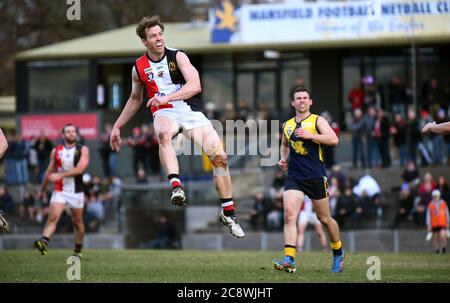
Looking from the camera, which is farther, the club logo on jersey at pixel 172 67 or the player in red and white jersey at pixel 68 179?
the player in red and white jersey at pixel 68 179

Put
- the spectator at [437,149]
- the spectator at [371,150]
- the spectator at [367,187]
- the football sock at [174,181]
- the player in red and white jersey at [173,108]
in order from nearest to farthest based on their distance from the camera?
1. the football sock at [174,181]
2. the player in red and white jersey at [173,108]
3. the spectator at [367,187]
4. the spectator at [437,149]
5. the spectator at [371,150]

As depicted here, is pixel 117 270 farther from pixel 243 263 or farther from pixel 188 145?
pixel 188 145

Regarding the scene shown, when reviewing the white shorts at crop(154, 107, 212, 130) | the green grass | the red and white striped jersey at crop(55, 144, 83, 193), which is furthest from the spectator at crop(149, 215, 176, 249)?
the white shorts at crop(154, 107, 212, 130)

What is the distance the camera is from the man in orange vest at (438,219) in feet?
78.2

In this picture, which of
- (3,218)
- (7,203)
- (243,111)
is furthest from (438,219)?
(3,218)

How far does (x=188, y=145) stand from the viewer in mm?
27344

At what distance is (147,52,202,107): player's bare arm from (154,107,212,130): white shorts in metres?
0.56

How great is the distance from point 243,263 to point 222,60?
2269 cm

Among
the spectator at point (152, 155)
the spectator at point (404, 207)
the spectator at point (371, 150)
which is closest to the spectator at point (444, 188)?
the spectator at point (404, 207)

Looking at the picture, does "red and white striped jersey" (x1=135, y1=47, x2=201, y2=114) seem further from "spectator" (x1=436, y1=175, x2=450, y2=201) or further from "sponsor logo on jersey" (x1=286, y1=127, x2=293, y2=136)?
"spectator" (x1=436, y1=175, x2=450, y2=201)

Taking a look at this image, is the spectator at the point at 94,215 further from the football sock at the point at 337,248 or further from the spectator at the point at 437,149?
the football sock at the point at 337,248

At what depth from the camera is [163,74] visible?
13344 mm

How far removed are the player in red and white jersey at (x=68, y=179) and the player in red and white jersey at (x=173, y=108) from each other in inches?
185

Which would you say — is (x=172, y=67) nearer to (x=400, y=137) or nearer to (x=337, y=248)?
(x=337, y=248)
